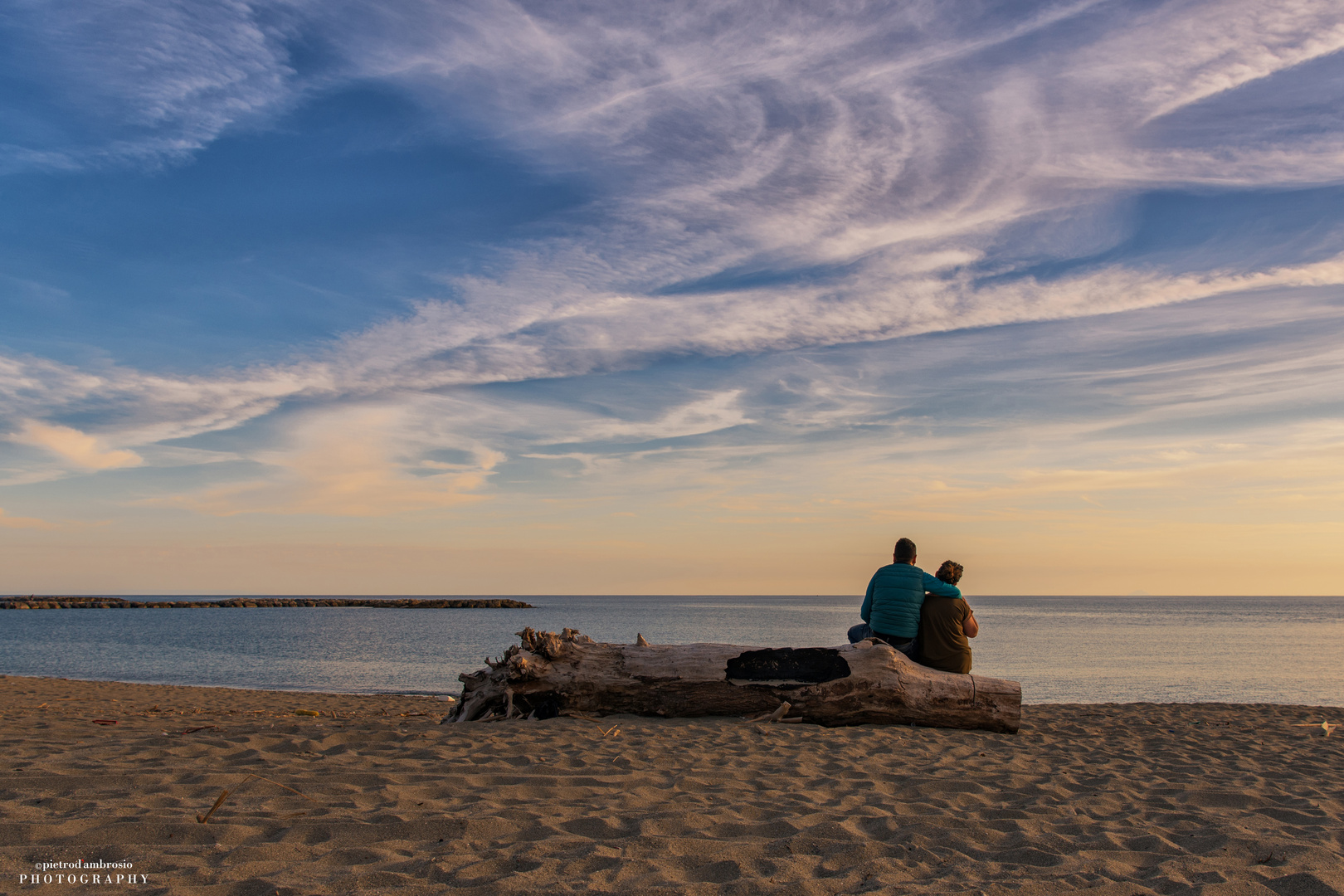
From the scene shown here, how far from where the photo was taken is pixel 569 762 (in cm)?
621

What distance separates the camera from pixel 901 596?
30.2ft

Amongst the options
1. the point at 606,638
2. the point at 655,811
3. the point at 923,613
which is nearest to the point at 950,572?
the point at 923,613

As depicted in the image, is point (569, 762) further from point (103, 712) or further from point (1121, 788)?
point (103, 712)

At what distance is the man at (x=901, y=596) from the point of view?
9.09 m

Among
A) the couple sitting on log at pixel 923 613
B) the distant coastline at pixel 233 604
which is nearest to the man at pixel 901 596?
the couple sitting on log at pixel 923 613

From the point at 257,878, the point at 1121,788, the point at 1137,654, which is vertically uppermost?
the point at 257,878

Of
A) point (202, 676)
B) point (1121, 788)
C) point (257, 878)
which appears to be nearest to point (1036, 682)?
point (1121, 788)

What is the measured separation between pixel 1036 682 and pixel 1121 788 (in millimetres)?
18278

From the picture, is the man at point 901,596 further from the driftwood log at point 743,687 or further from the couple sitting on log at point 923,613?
the driftwood log at point 743,687

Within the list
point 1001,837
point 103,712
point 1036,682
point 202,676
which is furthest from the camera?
point 202,676

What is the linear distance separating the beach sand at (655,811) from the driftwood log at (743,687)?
0.35 m

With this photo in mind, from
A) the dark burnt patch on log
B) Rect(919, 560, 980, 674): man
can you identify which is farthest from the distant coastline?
Rect(919, 560, 980, 674): man

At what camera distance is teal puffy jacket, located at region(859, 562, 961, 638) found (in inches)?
358

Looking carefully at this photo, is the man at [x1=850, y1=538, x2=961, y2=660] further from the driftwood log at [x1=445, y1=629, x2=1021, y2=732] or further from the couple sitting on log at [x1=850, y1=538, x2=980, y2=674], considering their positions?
the driftwood log at [x1=445, y1=629, x2=1021, y2=732]
